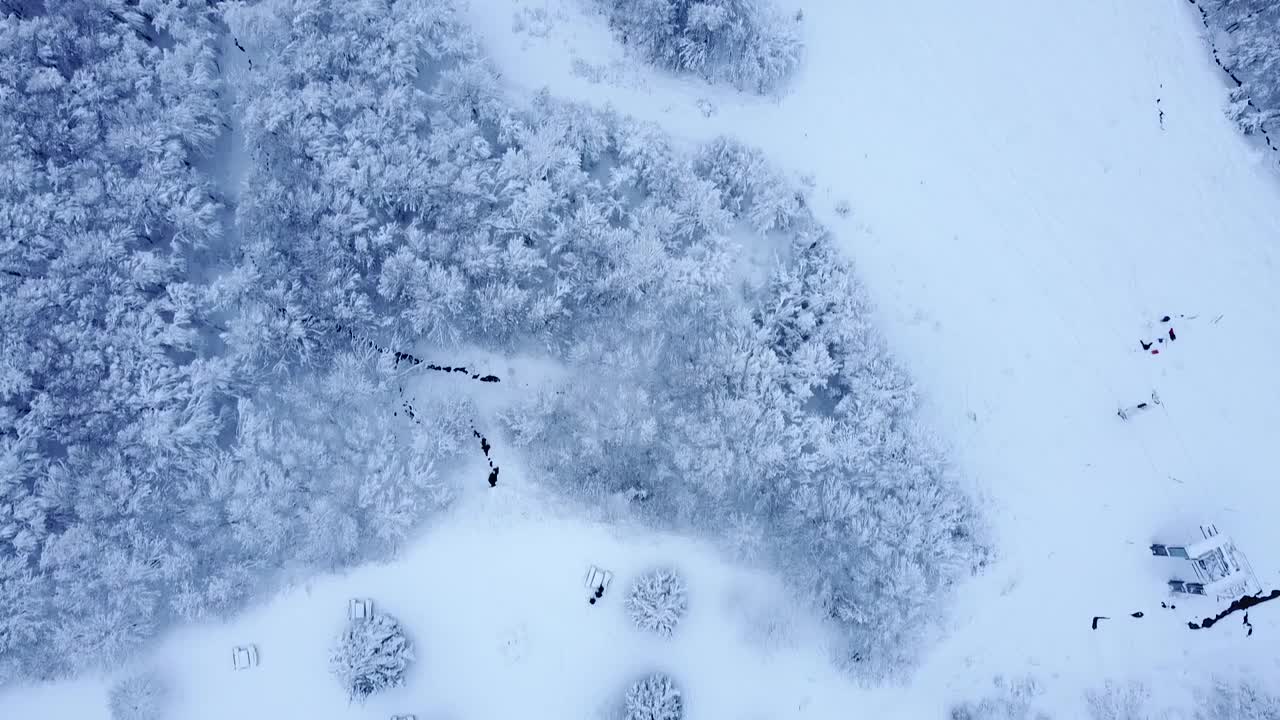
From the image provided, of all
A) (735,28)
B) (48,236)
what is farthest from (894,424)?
(48,236)

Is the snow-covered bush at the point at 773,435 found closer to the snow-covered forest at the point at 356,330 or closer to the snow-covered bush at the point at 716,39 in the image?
the snow-covered forest at the point at 356,330

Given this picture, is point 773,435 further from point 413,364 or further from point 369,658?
point 369,658

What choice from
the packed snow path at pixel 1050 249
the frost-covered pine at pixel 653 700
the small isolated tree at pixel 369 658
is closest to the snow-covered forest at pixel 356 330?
the packed snow path at pixel 1050 249

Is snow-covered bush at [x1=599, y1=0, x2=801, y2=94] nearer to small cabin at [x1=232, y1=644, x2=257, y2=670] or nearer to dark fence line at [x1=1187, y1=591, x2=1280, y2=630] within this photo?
dark fence line at [x1=1187, y1=591, x2=1280, y2=630]

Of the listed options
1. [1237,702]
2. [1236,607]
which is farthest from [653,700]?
[1236,607]

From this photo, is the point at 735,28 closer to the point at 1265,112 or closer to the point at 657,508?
the point at 657,508

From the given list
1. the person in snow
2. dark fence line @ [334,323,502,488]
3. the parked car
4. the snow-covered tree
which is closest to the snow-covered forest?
dark fence line @ [334,323,502,488]
